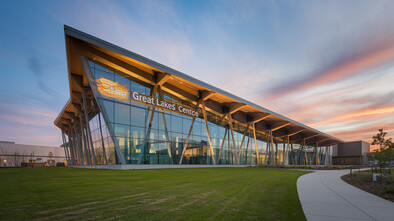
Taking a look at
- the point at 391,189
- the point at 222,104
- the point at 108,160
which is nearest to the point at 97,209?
the point at 391,189

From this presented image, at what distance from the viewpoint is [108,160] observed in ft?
82.5

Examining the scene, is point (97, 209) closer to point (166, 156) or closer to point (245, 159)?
point (166, 156)

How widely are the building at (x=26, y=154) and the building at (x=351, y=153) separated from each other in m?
108

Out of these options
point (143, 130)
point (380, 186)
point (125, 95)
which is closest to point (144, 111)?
point (143, 130)

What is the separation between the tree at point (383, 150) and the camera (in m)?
13.6

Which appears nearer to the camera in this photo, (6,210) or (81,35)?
(6,210)

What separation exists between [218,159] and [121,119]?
66.5 feet

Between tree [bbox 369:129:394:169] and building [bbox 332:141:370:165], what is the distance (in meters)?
85.1

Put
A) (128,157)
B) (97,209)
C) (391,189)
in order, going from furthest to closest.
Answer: (128,157), (391,189), (97,209)

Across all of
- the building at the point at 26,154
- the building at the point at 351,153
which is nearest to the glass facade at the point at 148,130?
the building at the point at 26,154

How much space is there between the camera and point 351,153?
87812 millimetres

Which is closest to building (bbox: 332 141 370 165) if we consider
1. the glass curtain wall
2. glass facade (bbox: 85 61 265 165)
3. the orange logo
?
the glass curtain wall

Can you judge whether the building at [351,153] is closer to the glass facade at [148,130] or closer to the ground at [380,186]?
the glass facade at [148,130]

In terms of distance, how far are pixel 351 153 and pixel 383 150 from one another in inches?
3592
